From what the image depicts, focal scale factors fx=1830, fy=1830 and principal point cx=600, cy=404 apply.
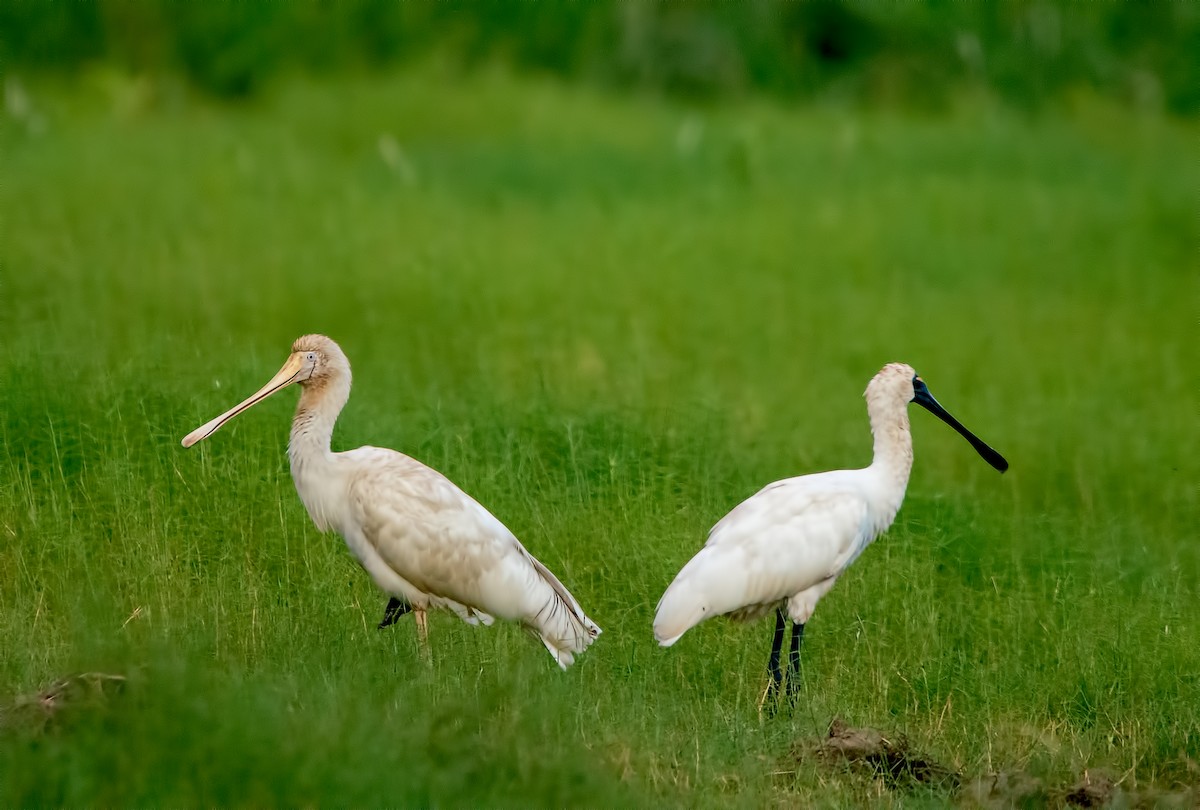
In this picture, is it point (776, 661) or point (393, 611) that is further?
point (393, 611)

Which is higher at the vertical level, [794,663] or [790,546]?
[790,546]

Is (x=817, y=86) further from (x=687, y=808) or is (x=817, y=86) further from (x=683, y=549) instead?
(x=687, y=808)

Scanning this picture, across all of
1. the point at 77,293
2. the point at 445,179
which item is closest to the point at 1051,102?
the point at 445,179

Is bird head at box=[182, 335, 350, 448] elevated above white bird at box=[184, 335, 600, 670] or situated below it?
above

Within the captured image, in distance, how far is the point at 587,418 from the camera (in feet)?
33.4

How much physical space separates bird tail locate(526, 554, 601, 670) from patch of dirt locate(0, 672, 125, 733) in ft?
6.37

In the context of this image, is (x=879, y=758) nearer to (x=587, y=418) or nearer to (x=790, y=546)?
(x=790, y=546)

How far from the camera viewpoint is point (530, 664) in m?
6.81

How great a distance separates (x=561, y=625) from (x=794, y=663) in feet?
3.24

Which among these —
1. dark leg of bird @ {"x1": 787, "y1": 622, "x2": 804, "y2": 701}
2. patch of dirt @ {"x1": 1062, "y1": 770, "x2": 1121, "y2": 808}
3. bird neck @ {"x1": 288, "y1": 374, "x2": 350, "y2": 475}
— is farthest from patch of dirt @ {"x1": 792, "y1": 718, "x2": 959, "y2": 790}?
bird neck @ {"x1": 288, "y1": 374, "x2": 350, "y2": 475}

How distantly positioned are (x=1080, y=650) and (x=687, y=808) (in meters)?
2.54

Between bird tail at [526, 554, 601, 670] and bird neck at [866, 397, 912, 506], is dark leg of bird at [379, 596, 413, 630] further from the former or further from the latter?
bird neck at [866, 397, 912, 506]

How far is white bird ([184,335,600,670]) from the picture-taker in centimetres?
737

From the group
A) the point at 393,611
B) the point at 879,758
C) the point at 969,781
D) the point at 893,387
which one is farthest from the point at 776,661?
the point at 393,611
